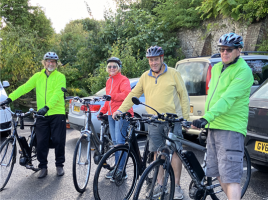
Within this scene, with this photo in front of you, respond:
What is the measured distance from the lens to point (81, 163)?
428 centimetres

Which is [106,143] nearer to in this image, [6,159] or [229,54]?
[6,159]

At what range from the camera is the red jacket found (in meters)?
4.61

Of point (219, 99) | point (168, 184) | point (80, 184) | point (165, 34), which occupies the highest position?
point (165, 34)

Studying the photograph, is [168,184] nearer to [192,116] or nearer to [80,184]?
[80,184]

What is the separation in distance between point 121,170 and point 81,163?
2.93ft

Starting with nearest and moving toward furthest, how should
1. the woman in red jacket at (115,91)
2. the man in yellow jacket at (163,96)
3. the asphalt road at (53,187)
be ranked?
the man in yellow jacket at (163,96) → the asphalt road at (53,187) → the woman in red jacket at (115,91)

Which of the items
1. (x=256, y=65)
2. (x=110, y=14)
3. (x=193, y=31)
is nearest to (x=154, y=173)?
(x=256, y=65)

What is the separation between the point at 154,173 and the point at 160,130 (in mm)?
776

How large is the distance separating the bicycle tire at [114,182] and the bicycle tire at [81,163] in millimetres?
A: 641

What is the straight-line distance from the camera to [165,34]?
15891mm

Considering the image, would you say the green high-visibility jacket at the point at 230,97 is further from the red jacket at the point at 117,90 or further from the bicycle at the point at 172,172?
the red jacket at the point at 117,90

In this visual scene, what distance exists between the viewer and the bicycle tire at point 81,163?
414 centimetres

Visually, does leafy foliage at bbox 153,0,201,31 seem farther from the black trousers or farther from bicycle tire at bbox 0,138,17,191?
bicycle tire at bbox 0,138,17,191

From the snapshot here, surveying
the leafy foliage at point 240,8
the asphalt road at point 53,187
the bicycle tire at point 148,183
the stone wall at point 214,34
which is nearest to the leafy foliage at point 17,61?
the stone wall at point 214,34
